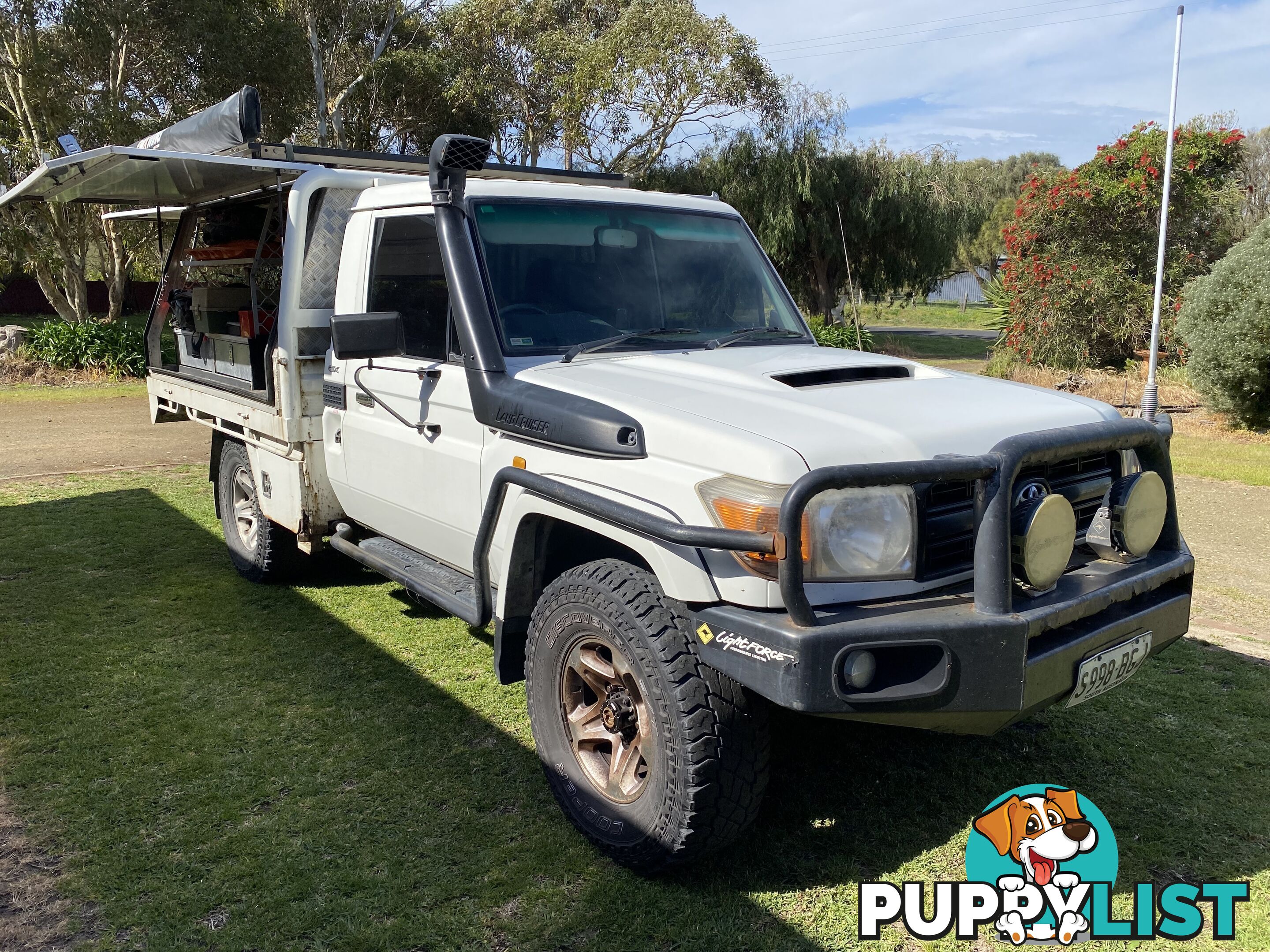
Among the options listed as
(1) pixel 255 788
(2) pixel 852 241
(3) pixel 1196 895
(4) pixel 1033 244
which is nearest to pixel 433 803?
(1) pixel 255 788

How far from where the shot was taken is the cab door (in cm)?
385

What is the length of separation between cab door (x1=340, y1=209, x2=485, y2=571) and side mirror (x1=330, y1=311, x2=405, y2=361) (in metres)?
0.23

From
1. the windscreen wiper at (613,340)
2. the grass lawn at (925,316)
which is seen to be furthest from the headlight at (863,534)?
the grass lawn at (925,316)

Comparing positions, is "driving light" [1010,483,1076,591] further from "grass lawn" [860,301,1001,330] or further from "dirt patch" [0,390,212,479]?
"grass lawn" [860,301,1001,330]

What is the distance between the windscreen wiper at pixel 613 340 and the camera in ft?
12.2

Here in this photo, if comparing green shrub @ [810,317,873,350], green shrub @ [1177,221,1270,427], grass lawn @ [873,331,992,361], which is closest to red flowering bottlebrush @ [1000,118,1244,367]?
green shrub @ [810,317,873,350]

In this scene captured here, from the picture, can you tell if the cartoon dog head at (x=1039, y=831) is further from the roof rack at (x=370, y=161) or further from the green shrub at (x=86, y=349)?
the green shrub at (x=86, y=349)

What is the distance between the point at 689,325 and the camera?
163 inches

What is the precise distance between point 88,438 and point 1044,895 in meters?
11.8

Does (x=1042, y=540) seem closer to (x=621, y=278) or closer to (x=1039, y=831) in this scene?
(x=1039, y=831)

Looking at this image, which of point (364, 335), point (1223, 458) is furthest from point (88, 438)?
point (1223, 458)

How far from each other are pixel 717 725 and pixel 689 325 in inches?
73.9

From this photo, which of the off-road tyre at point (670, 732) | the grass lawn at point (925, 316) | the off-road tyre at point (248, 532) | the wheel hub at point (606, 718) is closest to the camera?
the off-road tyre at point (670, 732)

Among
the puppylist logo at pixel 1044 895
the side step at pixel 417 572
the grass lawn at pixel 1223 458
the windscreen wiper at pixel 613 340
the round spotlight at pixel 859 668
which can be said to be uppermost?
the windscreen wiper at pixel 613 340
